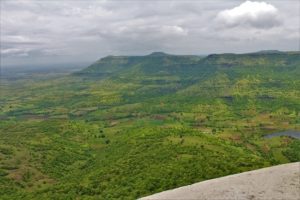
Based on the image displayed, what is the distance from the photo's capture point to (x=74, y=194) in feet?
385

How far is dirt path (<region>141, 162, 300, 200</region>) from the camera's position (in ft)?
137

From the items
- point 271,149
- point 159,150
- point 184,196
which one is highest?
point 184,196

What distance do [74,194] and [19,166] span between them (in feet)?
186

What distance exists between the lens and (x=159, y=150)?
151500 mm

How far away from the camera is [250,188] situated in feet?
145

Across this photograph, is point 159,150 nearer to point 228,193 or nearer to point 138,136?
point 138,136

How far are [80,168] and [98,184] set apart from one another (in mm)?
48720

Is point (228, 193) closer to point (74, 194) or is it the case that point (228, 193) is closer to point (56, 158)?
point (74, 194)

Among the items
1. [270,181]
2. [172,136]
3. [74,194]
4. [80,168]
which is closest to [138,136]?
[172,136]

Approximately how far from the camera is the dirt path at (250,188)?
4172cm

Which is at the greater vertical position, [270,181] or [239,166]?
[270,181]

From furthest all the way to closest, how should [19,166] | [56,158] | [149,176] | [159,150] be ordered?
1. [56,158]
2. [19,166]
3. [159,150]
4. [149,176]

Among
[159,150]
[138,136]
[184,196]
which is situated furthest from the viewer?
[138,136]

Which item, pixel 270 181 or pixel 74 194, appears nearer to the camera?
pixel 270 181
